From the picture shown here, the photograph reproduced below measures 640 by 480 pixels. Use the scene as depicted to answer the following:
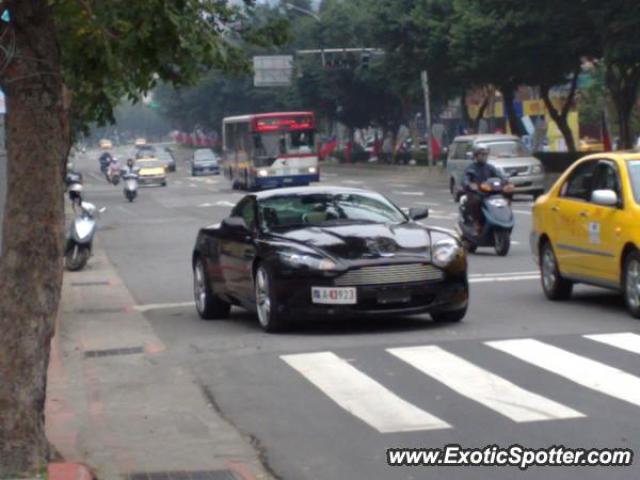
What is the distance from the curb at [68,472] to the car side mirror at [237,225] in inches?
266

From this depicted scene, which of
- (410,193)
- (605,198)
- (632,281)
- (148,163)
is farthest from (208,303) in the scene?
(148,163)

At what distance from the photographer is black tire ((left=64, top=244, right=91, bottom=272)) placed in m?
23.7

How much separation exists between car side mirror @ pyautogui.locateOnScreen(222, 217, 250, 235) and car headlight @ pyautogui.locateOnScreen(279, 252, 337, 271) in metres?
1.21

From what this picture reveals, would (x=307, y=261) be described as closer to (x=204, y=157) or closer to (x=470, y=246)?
(x=470, y=246)

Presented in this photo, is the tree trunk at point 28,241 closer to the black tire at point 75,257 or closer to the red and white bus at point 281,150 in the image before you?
the black tire at point 75,257

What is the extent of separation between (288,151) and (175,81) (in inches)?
1807

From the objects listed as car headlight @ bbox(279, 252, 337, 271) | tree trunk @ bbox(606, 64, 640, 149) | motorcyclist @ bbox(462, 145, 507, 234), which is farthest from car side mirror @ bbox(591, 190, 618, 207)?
tree trunk @ bbox(606, 64, 640, 149)

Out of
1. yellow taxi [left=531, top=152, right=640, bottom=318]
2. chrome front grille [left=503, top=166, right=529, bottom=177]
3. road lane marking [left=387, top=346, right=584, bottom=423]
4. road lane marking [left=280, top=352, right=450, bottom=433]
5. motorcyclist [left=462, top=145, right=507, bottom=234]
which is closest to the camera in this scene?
road lane marking [left=280, top=352, right=450, bottom=433]

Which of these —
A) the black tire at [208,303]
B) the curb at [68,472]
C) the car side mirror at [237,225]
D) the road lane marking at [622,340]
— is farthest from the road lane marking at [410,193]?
the curb at [68,472]

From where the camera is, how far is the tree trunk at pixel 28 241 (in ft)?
25.4

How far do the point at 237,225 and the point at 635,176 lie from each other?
4068mm

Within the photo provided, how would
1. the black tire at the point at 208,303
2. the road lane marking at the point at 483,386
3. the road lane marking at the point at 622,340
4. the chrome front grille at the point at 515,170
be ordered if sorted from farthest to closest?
1. the chrome front grille at the point at 515,170
2. the black tire at the point at 208,303
3. the road lane marking at the point at 622,340
4. the road lane marking at the point at 483,386

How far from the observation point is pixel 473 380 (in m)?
10.9

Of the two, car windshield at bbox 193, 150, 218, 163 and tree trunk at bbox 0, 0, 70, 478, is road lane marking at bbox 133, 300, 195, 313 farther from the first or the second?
car windshield at bbox 193, 150, 218, 163
